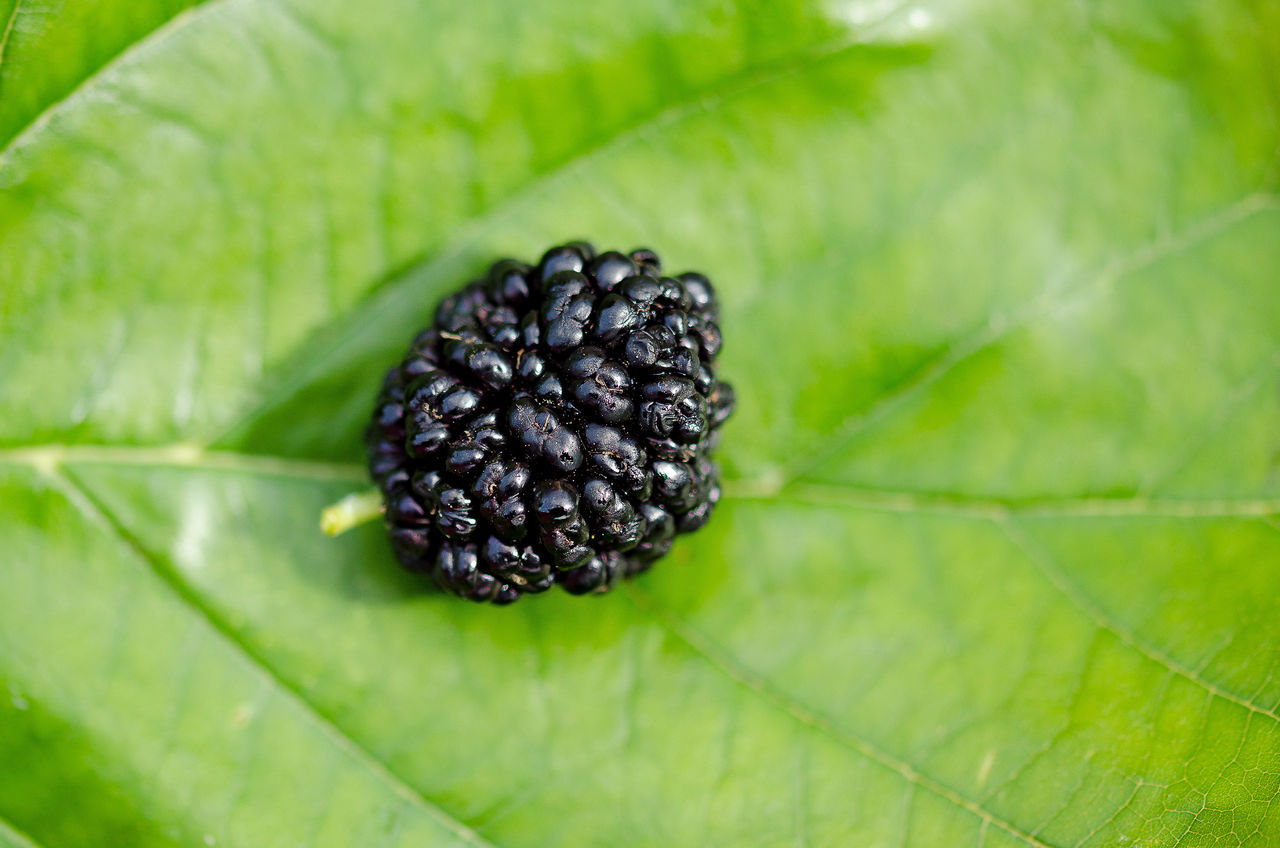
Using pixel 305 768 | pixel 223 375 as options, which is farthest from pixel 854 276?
pixel 305 768

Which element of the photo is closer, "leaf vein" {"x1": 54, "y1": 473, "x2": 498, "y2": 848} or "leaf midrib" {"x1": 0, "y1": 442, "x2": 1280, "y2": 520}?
"leaf vein" {"x1": 54, "y1": 473, "x2": 498, "y2": 848}

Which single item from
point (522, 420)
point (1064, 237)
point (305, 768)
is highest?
point (522, 420)

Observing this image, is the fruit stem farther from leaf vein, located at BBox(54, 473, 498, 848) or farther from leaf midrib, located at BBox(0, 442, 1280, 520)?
leaf midrib, located at BBox(0, 442, 1280, 520)

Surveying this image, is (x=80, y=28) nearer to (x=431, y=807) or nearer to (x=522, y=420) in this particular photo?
(x=522, y=420)

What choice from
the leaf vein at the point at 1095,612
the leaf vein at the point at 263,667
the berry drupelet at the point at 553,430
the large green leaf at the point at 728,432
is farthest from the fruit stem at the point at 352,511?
the leaf vein at the point at 1095,612

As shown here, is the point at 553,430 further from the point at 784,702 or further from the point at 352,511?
the point at 784,702

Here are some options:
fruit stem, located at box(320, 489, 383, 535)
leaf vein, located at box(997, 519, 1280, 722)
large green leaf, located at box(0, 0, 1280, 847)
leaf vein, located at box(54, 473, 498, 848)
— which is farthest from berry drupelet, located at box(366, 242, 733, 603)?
leaf vein, located at box(997, 519, 1280, 722)
